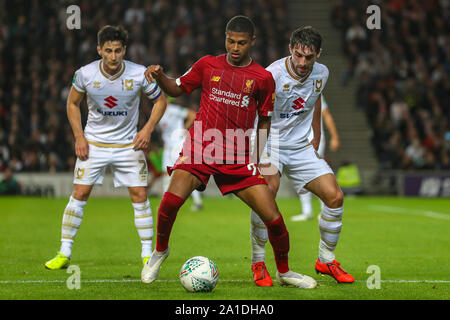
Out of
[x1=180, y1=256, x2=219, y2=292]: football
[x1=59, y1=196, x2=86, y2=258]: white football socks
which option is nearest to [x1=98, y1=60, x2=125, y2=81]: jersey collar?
[x1=59, y1=196, x2=86, y2=258]: white football socks

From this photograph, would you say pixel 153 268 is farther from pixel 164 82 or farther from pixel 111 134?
pixel 111 134

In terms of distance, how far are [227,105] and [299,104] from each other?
0.94 meters

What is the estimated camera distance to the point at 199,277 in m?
6.17

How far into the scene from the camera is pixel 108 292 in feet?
20.2

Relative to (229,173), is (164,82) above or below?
above

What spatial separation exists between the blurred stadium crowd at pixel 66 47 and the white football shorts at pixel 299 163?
14.3 m

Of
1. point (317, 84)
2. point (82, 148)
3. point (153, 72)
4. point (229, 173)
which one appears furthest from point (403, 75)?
point (153, 72)

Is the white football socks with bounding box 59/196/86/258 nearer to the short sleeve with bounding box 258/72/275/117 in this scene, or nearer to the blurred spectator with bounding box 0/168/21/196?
the short sleeve with bounding box 258/72/275/117

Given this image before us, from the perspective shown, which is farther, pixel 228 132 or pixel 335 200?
pixel 335 200

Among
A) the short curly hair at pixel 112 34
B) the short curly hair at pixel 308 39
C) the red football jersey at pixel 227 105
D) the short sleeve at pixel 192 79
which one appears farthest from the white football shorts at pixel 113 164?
the short curly hair at pixel 308 39

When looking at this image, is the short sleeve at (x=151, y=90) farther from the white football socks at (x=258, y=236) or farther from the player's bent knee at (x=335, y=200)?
the player's bent knee at (x=335, y=200)

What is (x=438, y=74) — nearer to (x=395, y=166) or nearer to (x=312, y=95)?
(x=395, y=166)

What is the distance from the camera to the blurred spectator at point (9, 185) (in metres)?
20.3

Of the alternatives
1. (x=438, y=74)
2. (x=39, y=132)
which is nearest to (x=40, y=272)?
(x=39, y=132)
